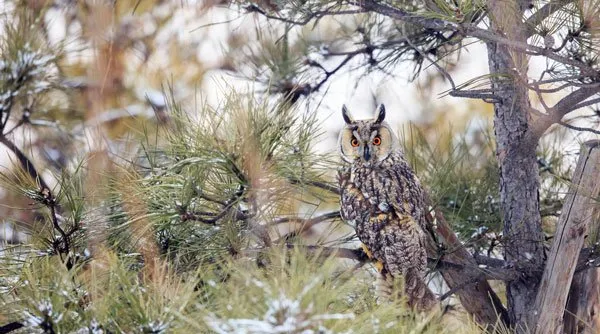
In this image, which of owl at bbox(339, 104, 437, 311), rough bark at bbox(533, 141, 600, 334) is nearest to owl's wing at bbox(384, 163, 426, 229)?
owl at bbox(339, 104, 437, 311)

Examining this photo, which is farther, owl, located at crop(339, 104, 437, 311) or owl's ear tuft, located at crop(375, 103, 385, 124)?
owl's ear tuft, located at crop(375, 103, 385, 124)

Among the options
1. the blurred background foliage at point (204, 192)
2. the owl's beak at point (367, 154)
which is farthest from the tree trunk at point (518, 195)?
the owl's beak at point (367, 154)

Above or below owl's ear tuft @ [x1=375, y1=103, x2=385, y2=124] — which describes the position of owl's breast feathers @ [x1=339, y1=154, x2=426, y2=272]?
below

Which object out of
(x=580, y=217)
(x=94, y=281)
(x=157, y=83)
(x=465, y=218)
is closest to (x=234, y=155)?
(x=94, y=281)

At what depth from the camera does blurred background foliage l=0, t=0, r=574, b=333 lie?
150 centimetres

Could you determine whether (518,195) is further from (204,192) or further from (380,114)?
(204,192)

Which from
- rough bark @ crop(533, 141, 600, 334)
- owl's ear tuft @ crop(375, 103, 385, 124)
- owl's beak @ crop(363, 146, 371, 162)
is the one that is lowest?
rough bark @ crop(533, 141, 600, 334)

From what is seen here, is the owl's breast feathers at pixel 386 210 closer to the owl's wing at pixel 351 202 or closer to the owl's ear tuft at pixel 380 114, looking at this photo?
the owl's wing at pixel 351 202

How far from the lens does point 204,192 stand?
195cm

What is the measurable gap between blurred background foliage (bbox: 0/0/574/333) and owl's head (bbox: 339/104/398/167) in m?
0.13

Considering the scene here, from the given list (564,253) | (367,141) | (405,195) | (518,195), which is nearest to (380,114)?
(367,141)

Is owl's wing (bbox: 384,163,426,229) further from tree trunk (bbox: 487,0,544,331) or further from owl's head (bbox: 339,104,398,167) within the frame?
tree trunk (bbox: 487,0,544,331)

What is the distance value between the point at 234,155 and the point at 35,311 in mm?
514

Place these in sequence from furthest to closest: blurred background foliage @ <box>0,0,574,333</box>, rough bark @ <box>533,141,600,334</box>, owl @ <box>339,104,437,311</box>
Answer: owl @ <box>339,104,437,311</box> < rough bark @ <box>533,141,600,334</box> < blurred background foliage @ <box>0,0,574,333</box>
